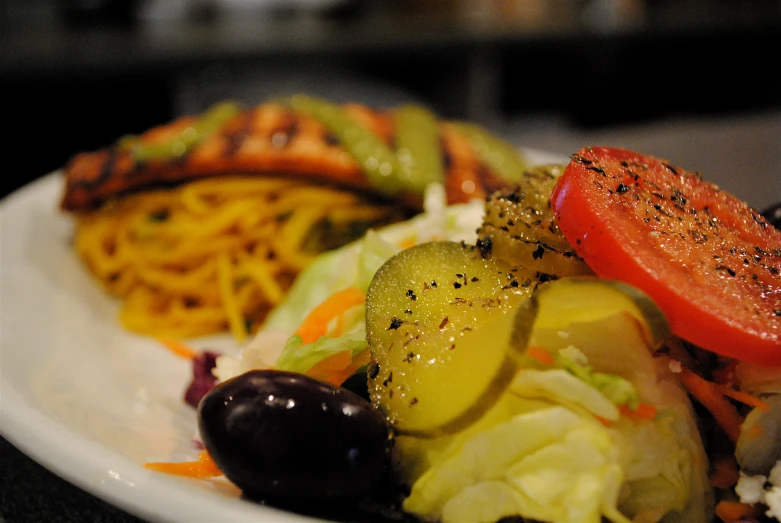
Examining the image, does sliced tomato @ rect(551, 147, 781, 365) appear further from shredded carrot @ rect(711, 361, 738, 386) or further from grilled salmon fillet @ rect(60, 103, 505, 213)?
grilled salmon fillet @ rect(60, 103, 505, 213)

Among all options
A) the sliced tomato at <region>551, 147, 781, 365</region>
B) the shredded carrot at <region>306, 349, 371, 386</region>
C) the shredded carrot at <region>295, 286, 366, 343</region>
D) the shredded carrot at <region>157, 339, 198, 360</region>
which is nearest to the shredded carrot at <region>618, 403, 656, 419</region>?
the sliced tomato at <region>551, 147, 781, 365</region>

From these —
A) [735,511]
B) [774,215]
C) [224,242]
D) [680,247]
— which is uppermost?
[680,247]

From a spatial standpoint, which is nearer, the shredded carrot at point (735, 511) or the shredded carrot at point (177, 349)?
the shredded carrot at point (735, 511)

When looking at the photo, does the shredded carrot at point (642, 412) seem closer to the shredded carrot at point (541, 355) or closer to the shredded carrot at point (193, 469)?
the shredded carrot at point (541, 355)

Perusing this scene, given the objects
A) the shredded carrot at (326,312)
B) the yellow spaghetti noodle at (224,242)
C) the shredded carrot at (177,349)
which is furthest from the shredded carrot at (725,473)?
the yellow spaghetti noodle at (224,242)

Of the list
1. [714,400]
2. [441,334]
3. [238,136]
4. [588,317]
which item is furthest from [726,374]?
[238,136]

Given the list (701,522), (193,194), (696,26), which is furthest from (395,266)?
(696,26)

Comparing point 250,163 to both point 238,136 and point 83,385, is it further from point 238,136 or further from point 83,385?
point 83,385
